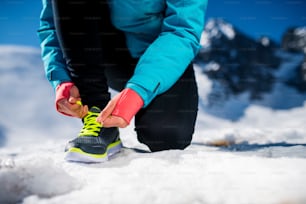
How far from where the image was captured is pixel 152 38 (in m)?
1.26

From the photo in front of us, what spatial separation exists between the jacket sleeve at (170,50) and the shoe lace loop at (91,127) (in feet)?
0.54

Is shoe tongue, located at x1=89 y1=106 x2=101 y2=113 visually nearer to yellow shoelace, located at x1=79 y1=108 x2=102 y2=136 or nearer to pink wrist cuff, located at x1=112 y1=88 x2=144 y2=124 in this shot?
yellow shoelace, located at x1=79 y1=108 x2=102 y2=136

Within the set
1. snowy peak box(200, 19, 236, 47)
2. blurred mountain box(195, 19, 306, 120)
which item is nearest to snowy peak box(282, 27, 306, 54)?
blurred mountain box(195, 19, 306, 120)

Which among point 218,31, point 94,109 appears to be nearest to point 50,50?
point 94,109

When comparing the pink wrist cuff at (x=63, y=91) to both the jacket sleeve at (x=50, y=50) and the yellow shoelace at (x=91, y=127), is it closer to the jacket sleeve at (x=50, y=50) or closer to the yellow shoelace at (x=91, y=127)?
the jacket sleeve at (x=50, y=50)

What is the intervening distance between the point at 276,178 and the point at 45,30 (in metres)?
1.05

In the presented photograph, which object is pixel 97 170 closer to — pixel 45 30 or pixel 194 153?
pixel 194 153

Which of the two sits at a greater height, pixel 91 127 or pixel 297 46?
pixel 91 127

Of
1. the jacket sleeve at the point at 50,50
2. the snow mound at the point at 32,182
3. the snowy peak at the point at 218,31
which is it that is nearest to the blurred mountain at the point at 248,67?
the snowy peak at the point at 218,31

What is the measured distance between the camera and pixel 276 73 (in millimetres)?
47656

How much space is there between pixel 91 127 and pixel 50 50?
449mm

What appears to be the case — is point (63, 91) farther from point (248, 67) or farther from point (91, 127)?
point (248, 67)

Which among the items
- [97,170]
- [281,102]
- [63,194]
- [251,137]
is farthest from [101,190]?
[281,102]

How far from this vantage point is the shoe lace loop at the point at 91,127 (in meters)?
0.99
